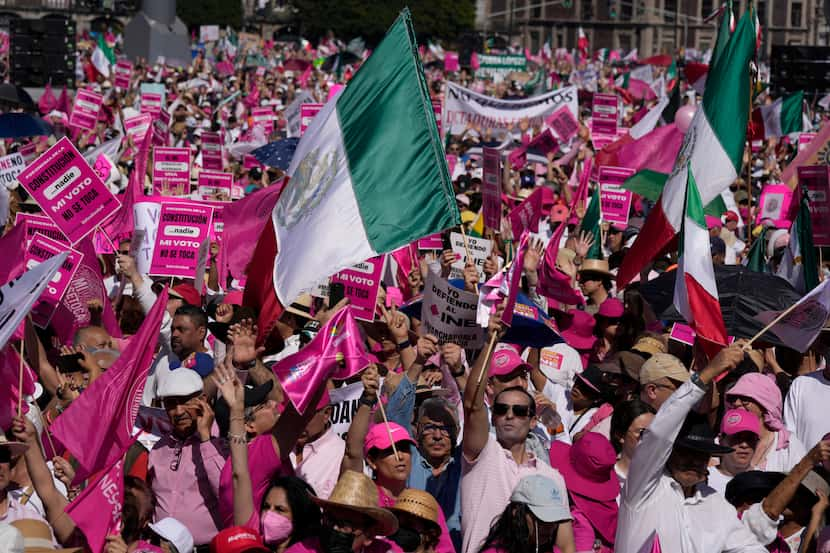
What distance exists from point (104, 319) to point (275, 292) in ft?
7.41

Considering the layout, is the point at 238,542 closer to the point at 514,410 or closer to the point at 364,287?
the point at 514,410

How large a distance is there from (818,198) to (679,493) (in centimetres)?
461

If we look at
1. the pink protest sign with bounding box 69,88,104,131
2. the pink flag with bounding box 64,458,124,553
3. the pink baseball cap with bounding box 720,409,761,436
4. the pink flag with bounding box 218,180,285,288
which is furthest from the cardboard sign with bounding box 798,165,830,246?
the pink protest sign with bounding box 69,88,104,131

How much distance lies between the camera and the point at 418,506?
476cm

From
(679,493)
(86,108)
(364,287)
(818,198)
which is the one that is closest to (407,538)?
(679,493)

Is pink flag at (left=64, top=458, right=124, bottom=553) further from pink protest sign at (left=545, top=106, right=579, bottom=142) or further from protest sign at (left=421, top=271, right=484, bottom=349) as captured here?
pink protest sign at (left=545, top=106, right=579, bottom=142)

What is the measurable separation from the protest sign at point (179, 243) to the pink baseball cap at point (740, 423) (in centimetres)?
377

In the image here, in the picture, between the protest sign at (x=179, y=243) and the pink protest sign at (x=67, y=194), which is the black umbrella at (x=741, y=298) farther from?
the pink protest sign at (x=67, y=194)

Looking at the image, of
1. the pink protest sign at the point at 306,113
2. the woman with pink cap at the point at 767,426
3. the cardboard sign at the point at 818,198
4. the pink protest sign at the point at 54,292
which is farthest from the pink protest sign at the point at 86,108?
the woman with pink cap at the point at 767,426

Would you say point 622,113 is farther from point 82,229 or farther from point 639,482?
point 639,482

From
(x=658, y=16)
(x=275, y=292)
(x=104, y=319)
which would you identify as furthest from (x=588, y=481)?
(x=658, y=16)

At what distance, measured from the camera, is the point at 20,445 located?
4.75m

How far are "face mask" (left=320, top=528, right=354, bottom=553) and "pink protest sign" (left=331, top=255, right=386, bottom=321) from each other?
2.96 m

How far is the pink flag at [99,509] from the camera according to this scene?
15.3 ft
